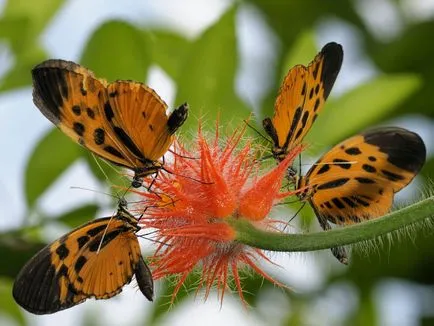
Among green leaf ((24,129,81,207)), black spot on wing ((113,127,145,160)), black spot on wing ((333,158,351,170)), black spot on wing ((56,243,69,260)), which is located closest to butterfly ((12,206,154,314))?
black spot on wing ((56,243,69,260))

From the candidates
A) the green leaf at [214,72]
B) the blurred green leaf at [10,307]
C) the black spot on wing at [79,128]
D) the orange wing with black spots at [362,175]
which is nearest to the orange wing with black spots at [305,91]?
the orange wing with black spots at [362,175]

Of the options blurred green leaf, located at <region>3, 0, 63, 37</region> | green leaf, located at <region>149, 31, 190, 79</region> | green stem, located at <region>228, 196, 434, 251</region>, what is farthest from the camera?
blurred green leaf, located at <region>3, 0, 63, 37</region>

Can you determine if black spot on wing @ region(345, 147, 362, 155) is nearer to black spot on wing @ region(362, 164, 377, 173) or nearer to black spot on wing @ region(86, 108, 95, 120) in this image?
black spot on wing @ region(362, 164, 377, 173)

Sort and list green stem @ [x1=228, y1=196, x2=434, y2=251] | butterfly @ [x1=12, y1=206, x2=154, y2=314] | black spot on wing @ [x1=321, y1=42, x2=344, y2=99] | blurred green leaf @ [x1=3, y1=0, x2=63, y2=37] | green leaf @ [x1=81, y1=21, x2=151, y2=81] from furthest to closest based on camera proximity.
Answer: blurred green leaf @ [x1=3, y1=0, x2=63, y2=37] < green leaf @ [x1=81, y1=21, x2=151, y2=81] < butterfly @ [x1=12, y1=206, x2=154, y2=314] < black spot on wing @ [x1=321, y1=42, x2=344, y2=99] < green stem @ [x1=228, y1=196, x2=434, y2=251]

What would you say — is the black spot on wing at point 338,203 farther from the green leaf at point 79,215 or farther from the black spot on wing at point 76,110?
the green leaf at point 79,215

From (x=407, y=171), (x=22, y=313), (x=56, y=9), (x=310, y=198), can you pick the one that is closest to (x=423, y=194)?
(x=407, y=171)

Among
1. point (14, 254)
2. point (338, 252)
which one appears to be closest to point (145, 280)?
point (338, 252)

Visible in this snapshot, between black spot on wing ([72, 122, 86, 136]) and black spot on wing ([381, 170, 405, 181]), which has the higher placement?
black spot on wing ([381, 170, 405, 181])

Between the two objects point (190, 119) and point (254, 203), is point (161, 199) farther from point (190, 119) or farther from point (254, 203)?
point (190, 119)
